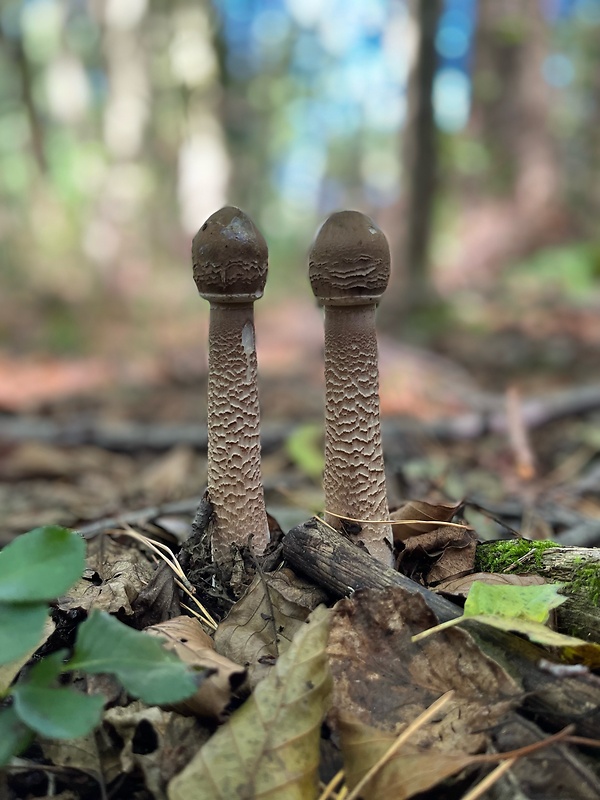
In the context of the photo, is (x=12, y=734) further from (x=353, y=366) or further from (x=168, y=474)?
(x=168, y=474)

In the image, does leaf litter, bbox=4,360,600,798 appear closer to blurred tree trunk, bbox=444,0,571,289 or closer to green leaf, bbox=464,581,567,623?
green leaf, bbox=464,581,567,623

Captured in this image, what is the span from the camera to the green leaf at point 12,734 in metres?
1.48

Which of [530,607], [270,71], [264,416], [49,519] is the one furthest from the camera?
[270,71]

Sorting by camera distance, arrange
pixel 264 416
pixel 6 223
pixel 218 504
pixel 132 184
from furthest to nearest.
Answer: pixel 132 184 → pixel 6 223 → pixel 264 416 → pixel 218 504

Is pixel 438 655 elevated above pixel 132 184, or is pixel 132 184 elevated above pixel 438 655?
pixel 132 184

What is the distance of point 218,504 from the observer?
2488 millimetres

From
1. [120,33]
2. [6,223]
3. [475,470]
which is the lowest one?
[475,470]

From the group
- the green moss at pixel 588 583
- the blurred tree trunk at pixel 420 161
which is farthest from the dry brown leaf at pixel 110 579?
the blurred tree trunk at pixel 420 161

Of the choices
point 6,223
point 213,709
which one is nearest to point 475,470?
point 213,709

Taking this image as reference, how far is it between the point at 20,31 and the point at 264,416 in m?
14.5

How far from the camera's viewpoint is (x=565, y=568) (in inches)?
85.4

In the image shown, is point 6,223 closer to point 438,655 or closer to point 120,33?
point 120,33

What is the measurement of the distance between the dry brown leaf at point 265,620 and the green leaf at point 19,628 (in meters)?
0.55

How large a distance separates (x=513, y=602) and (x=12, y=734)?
1239 mm
